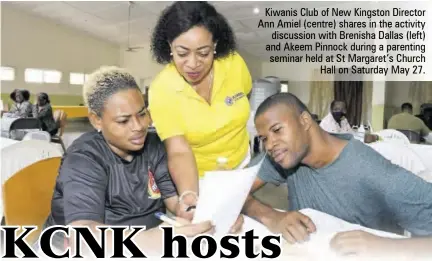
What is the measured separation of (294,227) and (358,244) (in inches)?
4.7

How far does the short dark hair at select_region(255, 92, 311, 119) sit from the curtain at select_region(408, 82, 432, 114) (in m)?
0.51

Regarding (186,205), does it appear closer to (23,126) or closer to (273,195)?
(273,195)

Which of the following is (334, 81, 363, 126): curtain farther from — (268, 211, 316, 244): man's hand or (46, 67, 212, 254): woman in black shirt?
(46, 67, 212, 254): woman in black shirt

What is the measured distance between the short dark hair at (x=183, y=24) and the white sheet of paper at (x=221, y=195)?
0.32 meters

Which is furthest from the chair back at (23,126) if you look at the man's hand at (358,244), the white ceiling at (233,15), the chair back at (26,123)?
the man's hand at (358,244)

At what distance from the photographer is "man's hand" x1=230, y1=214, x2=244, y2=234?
70 centimetres

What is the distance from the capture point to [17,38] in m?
1.67

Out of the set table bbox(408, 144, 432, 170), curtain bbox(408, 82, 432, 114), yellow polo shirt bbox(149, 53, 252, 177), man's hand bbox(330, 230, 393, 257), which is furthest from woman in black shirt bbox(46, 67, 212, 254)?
table bbox(408, 144, 432, 170)

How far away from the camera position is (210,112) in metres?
0.89

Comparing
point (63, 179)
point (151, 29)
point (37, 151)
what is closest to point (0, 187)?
point (37, 151)

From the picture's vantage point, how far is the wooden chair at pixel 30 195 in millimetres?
818

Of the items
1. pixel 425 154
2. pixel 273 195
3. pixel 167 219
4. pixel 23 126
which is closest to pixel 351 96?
pixel 425 154

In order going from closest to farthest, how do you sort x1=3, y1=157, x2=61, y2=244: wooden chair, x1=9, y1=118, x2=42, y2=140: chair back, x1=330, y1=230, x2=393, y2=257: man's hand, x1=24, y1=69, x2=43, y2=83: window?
x1=330, y1=230, x2=393, y2=257: man's hand
x1=3, y1=157, x2=61, y2=244: wooden chair
x1=24, y1=69, x2=43, y2=83: window
x1=9, y1=118, x2=42, y2=140: chair back

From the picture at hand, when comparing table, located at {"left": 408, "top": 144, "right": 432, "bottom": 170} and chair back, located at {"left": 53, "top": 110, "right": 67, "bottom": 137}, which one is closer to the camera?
table, located at {"left": 408, "top": 144, "right": 432, "bottom": 170}
